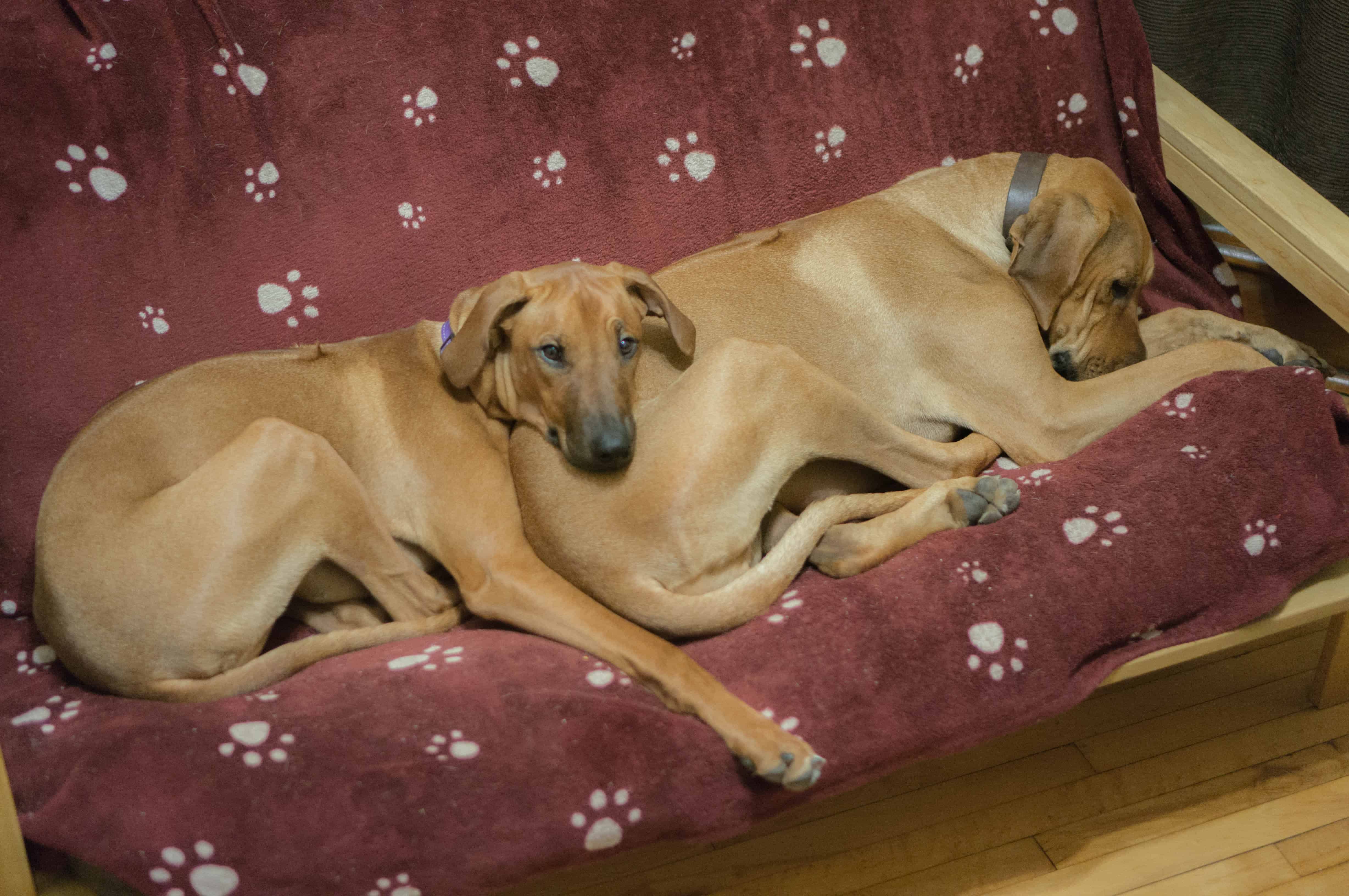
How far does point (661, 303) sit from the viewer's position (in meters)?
2.78

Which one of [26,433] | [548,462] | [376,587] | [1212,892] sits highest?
[26,433]

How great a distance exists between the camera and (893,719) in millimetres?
2424

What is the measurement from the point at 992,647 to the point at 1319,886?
1.08 metres

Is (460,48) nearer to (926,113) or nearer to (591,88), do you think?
(591,88)

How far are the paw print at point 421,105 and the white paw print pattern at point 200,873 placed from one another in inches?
83.2

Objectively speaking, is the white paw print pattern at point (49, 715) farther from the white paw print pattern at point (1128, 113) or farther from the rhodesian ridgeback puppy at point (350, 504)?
the white paw print pattern at point (1128, 113)

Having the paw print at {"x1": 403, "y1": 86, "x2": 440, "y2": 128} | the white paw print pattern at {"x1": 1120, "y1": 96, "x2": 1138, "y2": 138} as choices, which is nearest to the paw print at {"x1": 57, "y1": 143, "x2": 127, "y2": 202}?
the paw print at {"x1": 403, "y1": 86, "x2": 440, "y2": 128}

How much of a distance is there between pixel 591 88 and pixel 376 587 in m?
1.72

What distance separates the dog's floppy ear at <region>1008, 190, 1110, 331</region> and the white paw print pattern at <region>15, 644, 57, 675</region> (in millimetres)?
2736

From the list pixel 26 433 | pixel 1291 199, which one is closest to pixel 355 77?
pixel 26 433

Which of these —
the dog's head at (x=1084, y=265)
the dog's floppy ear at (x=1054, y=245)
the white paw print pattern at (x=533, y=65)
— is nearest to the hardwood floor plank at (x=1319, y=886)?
the dog's head at (x=1084, y=265)

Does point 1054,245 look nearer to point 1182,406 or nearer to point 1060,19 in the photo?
point 1182,406

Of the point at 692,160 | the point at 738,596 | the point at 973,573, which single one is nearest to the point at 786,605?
the point at 738,596

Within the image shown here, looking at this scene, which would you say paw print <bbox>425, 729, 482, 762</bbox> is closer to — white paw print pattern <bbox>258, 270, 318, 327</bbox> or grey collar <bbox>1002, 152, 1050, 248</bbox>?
white paw print pattern <bbox>258, 270, 318, 327</bbox>
